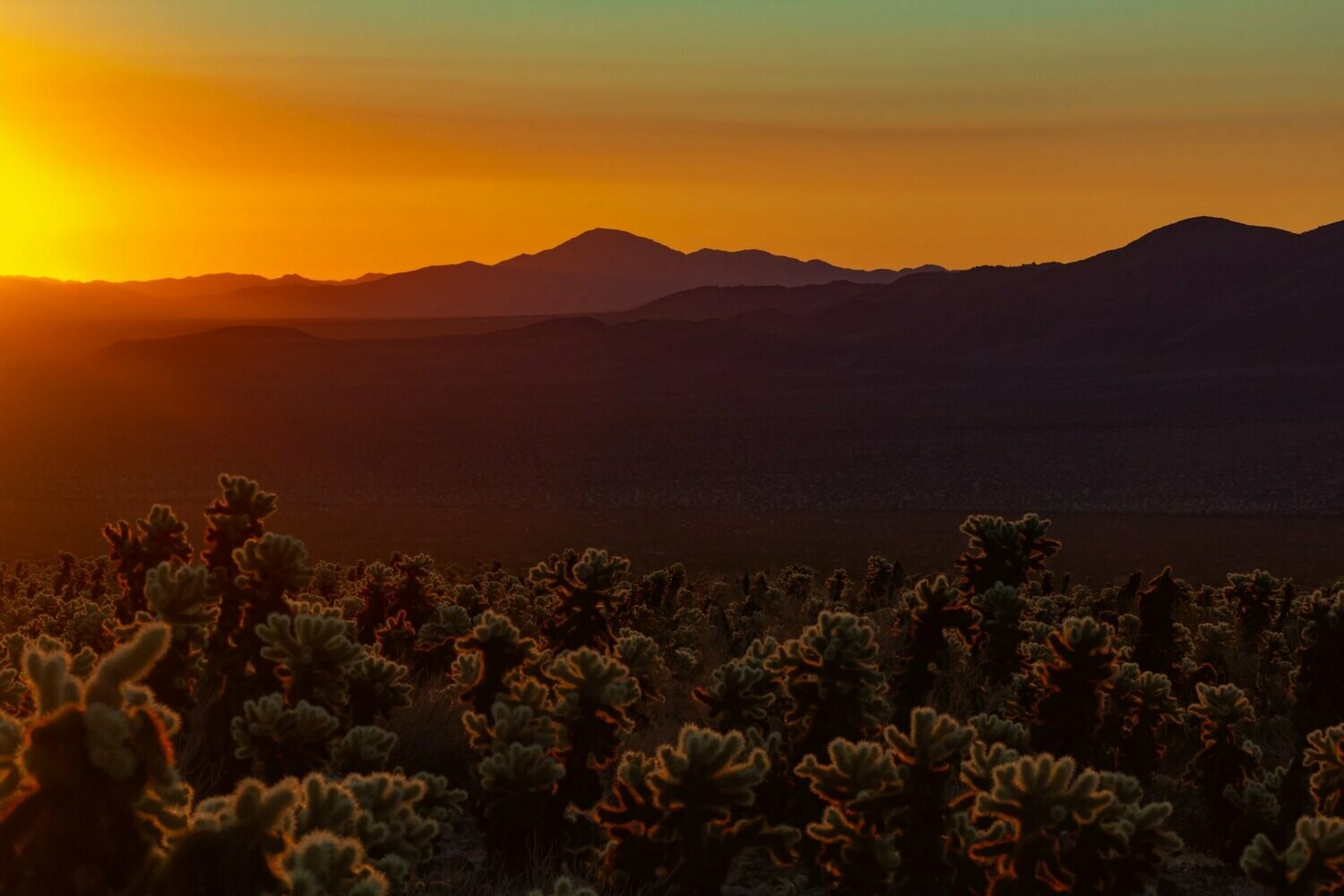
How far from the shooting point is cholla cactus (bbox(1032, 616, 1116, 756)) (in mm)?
5316

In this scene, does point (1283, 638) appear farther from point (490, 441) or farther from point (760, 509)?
point (490, 441)

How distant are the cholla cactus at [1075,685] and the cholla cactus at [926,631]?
86cm

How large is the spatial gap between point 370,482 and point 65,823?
127 feet

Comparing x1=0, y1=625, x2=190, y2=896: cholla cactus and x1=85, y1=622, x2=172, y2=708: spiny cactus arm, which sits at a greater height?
x1=85, y1=622, x2=172, y2=708: spiny cactus arm

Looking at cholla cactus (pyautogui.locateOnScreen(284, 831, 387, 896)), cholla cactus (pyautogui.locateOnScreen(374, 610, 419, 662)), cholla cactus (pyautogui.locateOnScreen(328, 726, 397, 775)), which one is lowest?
cholla cactus (pyautogui.locateOnScreen(374, 610, 419, 662))

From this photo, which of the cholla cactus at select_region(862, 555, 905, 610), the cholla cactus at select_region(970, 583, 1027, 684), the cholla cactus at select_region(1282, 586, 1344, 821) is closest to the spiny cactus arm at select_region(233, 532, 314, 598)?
the cholla cactus at select_region(970, 583, 1027, 684)

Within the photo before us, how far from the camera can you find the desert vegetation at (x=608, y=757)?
216 centimetres

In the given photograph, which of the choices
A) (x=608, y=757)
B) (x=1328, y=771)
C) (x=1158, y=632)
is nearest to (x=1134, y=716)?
(x=1328, y=771)

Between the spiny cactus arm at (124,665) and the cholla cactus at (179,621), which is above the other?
the spiny cactus arm at (124,665)

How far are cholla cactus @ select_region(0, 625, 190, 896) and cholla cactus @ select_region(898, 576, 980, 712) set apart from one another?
4.63 metres

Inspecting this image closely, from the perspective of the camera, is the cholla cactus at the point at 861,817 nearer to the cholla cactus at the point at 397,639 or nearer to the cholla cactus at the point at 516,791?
the cholla cactus at the point at 516,791

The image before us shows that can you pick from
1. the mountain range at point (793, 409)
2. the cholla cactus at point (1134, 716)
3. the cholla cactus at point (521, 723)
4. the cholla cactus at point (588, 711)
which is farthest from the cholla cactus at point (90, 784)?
the mountain range at point (793, 409)

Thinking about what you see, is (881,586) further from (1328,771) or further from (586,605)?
(1328,771)

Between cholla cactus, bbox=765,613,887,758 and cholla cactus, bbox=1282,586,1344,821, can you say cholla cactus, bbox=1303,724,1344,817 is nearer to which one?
cholla cactus, bbox=1282,586,1344,821
